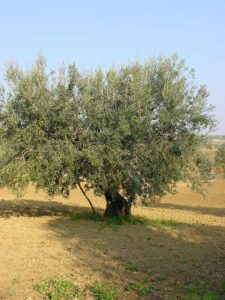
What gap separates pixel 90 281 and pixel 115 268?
1313 millimetres

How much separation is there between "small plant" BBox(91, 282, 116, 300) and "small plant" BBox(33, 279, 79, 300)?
35cm

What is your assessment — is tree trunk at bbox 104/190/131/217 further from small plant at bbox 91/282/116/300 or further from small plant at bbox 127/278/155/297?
small plant at bbox 91/282/116/300

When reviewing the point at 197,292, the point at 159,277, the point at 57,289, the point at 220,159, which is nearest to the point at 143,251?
the point at 159,277

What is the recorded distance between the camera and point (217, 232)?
16.5 meters

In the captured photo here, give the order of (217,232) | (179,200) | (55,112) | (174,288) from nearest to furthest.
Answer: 1. (174,288)
2. (55,112)
3. (217,232)
4. (179,200)

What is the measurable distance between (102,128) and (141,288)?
7702 millimetres

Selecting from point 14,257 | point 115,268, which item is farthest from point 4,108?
point 115,268

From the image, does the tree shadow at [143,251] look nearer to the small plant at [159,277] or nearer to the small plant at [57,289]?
the small plant at [159,277]

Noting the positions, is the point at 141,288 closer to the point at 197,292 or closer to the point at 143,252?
the point at 197,292

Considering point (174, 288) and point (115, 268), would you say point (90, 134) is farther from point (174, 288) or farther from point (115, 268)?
point (174, 288)

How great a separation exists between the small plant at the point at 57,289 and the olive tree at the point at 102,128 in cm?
652

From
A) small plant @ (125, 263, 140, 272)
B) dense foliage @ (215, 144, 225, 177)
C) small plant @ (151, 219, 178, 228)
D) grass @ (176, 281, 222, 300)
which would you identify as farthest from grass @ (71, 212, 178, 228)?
dense foliage @ (215, 144, 225, 177)

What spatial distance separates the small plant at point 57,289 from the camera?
7457 mm

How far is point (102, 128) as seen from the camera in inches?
591
